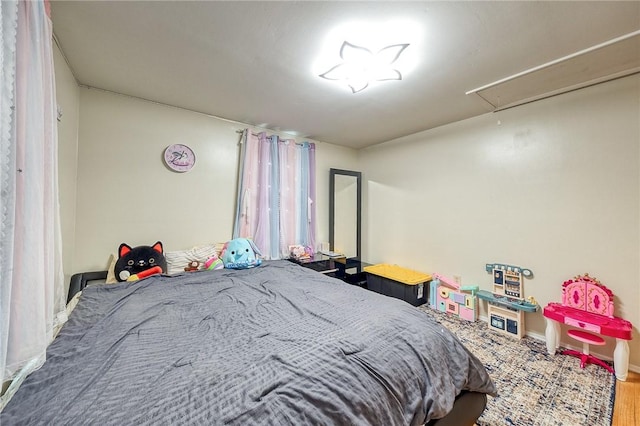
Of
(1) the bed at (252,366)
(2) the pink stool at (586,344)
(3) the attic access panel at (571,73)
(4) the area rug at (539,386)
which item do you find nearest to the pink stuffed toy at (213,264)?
(1) the bed at (252,366)

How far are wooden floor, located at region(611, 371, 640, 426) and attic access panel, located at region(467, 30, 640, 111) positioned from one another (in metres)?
2.41

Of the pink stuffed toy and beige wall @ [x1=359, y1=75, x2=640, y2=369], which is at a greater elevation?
beige wall @ [x1=359, y1=75, x2=640, y2=369]

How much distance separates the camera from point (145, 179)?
99.7 inches

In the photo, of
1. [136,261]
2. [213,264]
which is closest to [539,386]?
[213,264]

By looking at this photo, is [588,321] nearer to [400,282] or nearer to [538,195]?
[538,195]

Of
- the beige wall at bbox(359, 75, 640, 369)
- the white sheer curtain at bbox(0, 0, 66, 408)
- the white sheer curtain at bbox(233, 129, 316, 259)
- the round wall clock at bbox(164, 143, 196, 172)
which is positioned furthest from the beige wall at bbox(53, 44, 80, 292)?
the beige wall at bbox(359, 75, 640, 369)

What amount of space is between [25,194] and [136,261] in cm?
163

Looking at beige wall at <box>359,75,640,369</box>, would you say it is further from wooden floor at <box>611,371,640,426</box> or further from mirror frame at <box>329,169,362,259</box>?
mirror frame at <box>329,169,362,259</box>

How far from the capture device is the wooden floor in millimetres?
1446

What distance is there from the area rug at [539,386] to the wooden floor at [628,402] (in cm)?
3

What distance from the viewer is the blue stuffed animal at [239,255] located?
8.45 feet

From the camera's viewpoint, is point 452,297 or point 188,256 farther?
point 452,297

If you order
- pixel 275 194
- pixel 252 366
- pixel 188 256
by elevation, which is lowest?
pixel 252 366

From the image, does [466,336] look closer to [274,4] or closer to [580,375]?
[580,375]
